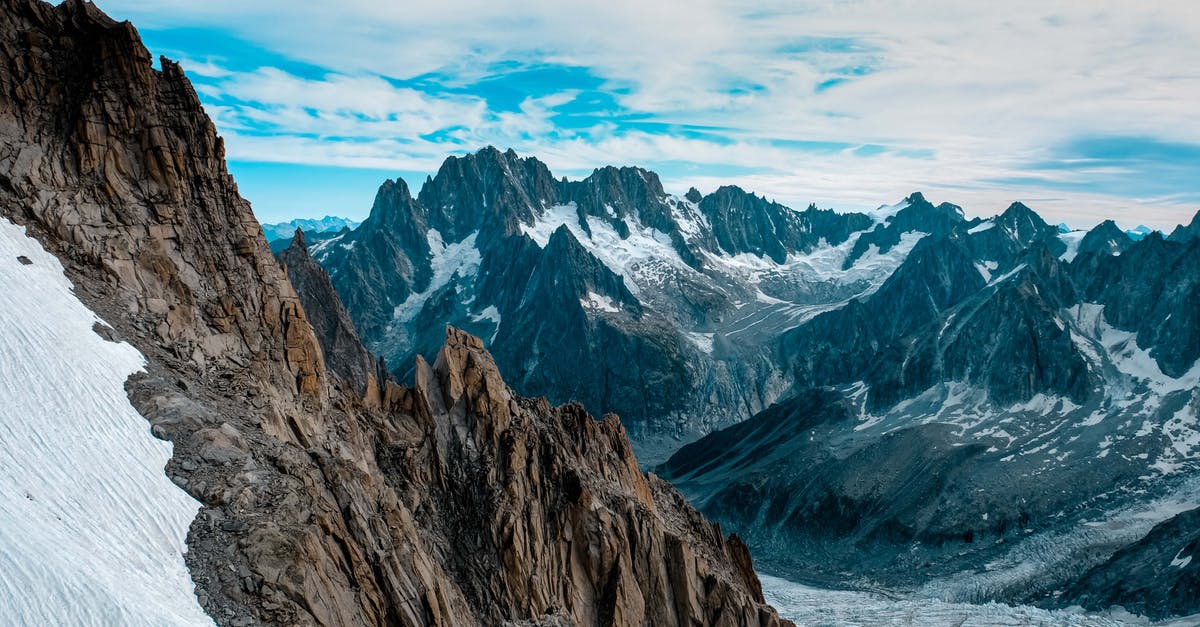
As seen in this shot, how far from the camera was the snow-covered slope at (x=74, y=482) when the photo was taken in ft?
75.3

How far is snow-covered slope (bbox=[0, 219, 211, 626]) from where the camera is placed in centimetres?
2294

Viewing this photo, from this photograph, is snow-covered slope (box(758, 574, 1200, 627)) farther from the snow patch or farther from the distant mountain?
the distant mountain

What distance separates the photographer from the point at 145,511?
26688 mm

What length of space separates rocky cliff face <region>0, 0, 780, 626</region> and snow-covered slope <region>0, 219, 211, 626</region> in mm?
872

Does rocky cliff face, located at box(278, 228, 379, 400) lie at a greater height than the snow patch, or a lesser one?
greater

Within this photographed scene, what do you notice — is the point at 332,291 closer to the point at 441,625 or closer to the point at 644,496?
the point at 644,496

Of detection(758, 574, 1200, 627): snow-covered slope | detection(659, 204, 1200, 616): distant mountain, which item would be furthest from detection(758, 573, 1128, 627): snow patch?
detection(659, 204, 1200, 616): distant mountain

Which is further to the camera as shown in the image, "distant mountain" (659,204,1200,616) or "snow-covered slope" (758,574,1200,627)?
"distant mountain" (659,204,1200,616)

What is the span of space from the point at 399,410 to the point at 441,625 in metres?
22.3

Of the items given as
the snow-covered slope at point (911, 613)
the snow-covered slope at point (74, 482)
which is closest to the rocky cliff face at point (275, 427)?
the snow-covered slope at point (74, 482)

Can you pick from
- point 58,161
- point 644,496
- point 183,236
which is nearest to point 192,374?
point 183,236

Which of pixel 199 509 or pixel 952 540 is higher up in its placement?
pixel 199 509

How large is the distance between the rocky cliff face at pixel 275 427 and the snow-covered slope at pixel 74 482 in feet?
2.86

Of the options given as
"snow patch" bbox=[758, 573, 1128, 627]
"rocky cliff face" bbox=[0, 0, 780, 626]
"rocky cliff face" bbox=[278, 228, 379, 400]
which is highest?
"rocky cliff face" bbox=[0, 0, 780, 626]
